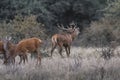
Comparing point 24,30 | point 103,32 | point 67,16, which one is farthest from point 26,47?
point 67,16

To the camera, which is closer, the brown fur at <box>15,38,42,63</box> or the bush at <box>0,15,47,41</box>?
the brown fur at <box>15,38,42,63</box>

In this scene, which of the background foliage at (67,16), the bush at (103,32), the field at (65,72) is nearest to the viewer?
the field at (65,72)

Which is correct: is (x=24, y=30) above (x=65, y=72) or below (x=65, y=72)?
below

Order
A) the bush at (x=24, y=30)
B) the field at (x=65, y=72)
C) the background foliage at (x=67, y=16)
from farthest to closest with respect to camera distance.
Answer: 1. the background foliage at (x=67, y=16)
2. the bush at (x=24, y=30)
3. the field at (x=65, y=72)

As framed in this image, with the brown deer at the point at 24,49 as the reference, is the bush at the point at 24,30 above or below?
below

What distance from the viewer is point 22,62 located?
14586 mm

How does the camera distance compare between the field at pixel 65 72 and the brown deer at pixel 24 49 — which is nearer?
the field at pixel 65 72

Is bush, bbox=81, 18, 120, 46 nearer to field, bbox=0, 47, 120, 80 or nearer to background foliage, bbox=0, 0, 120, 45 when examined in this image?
background foliage, bbox=0, 0, 120, 45

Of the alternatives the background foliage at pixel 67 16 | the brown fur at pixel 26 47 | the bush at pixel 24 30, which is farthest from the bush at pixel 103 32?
the brown fur at pixel 26 47

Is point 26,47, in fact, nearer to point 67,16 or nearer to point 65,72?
point 65,72

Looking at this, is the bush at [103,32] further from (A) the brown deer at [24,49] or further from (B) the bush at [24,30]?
(A) the brown deer at [24,49]

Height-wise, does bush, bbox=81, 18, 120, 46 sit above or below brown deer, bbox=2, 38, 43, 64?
below

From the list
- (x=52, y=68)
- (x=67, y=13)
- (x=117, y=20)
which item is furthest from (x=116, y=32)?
(x=52, y=68)

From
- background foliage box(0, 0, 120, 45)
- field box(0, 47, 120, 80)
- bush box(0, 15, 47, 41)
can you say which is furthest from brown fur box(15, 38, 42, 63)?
background foliage box(0, 0, 120, 45)
